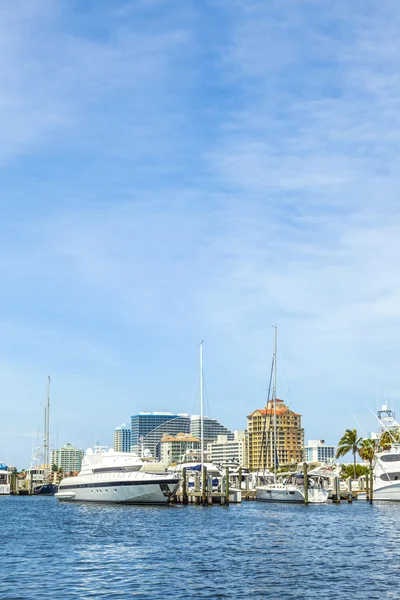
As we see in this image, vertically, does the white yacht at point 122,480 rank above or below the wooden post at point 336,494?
above

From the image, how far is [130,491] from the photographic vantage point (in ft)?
A: 318

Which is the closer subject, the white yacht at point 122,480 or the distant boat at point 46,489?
the white yacht at point 122,480

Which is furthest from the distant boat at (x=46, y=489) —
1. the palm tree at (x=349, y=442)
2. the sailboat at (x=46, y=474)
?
the palm tree at (x=349, y=442)

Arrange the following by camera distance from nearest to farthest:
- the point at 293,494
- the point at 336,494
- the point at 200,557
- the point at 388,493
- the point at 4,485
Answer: the point at 200,557, the point at 388,493, the point at 293,494, the point at 336,494, the point at 4,485

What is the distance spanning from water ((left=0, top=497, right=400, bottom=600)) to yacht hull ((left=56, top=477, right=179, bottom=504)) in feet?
34.3

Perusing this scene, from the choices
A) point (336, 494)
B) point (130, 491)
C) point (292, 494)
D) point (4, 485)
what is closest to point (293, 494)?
point (292, 494)

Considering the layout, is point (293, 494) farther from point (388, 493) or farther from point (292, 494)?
point (388, 493)

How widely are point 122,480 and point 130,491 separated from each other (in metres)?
1.77

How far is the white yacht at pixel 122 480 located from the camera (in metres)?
95.2

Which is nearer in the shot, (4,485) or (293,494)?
(293,494)

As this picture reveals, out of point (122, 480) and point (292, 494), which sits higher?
point (122, 480)

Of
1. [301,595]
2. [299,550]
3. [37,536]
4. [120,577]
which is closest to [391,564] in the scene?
[299,550]

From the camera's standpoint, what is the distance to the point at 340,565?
148 feet

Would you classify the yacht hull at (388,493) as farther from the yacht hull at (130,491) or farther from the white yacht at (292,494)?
the yacht hull at (130,491)
